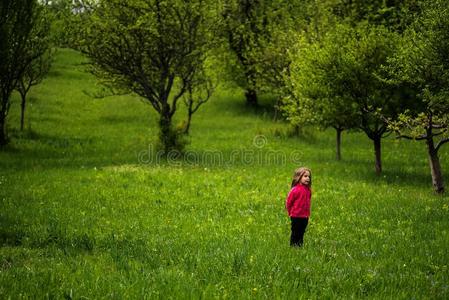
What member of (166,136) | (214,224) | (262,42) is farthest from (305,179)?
(262,42)

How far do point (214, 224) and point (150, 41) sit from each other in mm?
16883

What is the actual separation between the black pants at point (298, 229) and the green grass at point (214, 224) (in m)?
0.32

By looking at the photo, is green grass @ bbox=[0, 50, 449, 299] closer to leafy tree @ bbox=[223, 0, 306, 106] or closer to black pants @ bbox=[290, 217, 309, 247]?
black pants @ bbox=[290, 217, 309, 247]

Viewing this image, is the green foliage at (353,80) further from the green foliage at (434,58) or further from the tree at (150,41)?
the tree at (150,41)

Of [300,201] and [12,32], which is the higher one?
[12,32]

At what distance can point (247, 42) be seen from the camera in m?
50.0

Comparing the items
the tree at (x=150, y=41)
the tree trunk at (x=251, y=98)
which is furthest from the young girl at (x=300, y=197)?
the tree trunk at (x=251, y=98)

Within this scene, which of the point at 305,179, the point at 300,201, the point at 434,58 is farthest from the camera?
the point at 434,58

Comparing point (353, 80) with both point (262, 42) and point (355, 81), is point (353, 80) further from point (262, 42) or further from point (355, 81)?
point (262, 42)

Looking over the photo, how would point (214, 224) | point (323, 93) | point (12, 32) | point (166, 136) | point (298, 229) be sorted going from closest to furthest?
1. point (298, 229)
2. point (214, 224)
3. point (12, 32)
4. point (323, 93)
5. point (166, 136)

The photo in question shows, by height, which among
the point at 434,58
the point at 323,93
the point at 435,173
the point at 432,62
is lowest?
the point at 435,173

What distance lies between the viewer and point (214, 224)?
45.4 feet

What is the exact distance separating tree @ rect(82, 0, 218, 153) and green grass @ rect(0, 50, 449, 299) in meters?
4.24

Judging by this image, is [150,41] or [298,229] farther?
[150,41]
